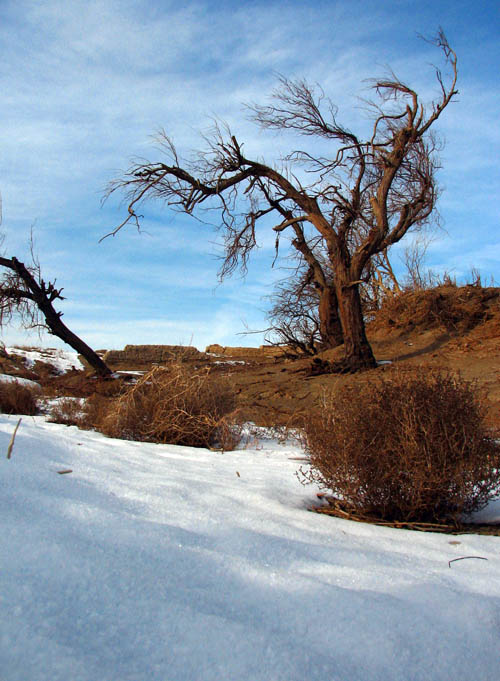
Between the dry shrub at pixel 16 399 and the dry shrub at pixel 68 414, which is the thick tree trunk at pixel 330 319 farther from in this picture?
the dry shrub at pixel 16 399

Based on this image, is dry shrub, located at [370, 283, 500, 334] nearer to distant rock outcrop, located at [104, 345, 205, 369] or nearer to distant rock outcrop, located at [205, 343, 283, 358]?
distant rock outcrop, located at [205, 343, 283, 358]

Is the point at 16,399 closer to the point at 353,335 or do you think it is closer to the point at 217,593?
the point at 353,335

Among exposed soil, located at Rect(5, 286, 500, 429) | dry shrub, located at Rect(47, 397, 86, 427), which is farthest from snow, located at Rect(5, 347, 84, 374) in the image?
dry shrub, located at Rect(47, 397, 86, 427)

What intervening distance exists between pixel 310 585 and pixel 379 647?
0.33 m

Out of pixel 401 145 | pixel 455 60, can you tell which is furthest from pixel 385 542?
pixel 455 60

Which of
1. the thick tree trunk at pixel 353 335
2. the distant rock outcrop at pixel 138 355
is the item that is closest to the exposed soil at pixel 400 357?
the thick tree trunk at pixel 353 335

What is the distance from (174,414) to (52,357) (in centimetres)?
1149

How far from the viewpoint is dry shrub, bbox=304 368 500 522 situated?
9.25ft

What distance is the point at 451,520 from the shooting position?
302 cm

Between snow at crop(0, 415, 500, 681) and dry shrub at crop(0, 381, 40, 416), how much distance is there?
212 inches

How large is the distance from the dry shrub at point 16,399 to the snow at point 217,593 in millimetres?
5373

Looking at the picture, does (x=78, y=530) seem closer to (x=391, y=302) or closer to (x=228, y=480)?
(x=228, y=480)

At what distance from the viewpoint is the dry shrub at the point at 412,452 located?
2.82 m

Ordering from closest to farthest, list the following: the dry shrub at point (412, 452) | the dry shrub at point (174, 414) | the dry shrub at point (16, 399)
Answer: the dry shrub at point (412, 452), the dry shrub at point (174, 414), the dry shrub at point (16, 399)
